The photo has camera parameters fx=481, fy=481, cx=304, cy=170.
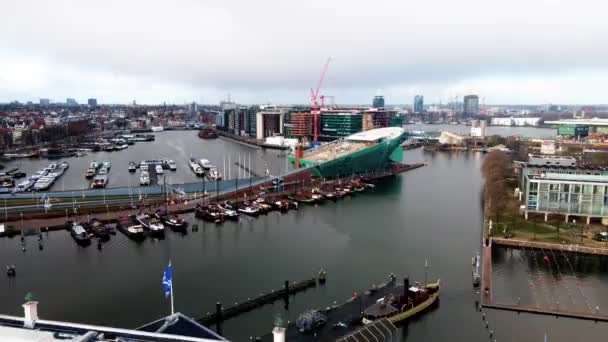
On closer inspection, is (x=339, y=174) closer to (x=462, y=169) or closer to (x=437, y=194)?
(x=437, y=194)

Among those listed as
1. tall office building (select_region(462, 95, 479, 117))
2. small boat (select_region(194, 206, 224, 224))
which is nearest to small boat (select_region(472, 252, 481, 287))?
small boat (select_region(194, 206, 224, 224))

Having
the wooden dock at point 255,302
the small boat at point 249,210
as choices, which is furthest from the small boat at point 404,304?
the small boat at point 249,210

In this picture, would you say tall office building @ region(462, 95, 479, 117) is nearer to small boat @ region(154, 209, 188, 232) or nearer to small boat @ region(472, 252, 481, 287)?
small boat @ region(154, 209, 188, 232)

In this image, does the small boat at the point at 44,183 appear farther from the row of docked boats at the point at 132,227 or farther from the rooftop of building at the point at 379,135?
the rooftop of building at the point at 379,135

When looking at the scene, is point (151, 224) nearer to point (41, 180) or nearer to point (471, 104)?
point (41, 180)

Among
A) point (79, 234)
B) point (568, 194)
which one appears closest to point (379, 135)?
point (568, 194)
